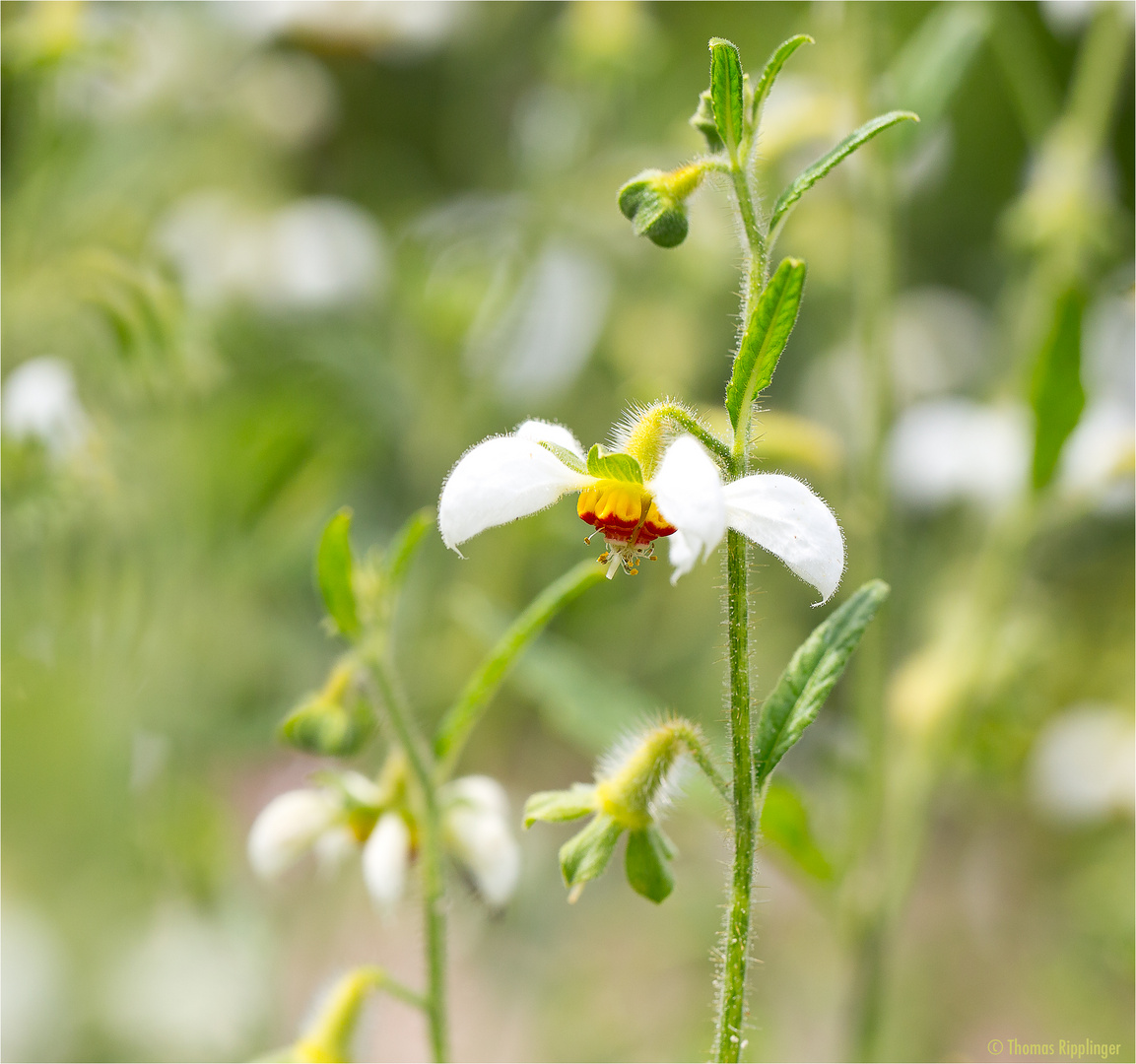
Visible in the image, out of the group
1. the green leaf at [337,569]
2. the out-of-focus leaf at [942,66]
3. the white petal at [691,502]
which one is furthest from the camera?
the out-of-focus leaf at [942,66]

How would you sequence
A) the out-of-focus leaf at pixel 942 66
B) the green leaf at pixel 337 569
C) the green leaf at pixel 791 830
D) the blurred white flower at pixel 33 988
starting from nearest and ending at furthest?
the green leaf at pixel 337 569, the green leaf at pixel 791 830, the out-of-focus leaf at pixel 942 66, the blurred white flower at pixel 33 988

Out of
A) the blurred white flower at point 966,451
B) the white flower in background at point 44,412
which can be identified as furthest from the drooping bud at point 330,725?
the blurred white flower at point 966,451

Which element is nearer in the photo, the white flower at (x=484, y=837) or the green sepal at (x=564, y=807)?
the green sepal at (x=564, y=807)

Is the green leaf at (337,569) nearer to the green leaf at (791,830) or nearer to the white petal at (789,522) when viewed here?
the white petal at (789,522)

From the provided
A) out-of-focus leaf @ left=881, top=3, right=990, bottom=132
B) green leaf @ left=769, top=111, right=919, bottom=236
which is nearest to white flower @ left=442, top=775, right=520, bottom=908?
green leaf @ left=769, top=111, right=919, bottom=236

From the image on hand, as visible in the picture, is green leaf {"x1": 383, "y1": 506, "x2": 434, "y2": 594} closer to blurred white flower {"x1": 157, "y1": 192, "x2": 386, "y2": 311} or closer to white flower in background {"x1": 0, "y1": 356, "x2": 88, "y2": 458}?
white flower in background {"x1": 0, "y1": 356, "x2": 88, "y2": 458}

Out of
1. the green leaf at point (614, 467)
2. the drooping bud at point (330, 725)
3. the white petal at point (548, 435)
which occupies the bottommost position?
the drooping bud at point (330, 725)

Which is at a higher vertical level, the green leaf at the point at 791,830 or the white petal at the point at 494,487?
the white petal at the point at 494,487
